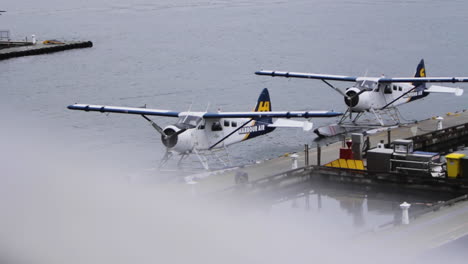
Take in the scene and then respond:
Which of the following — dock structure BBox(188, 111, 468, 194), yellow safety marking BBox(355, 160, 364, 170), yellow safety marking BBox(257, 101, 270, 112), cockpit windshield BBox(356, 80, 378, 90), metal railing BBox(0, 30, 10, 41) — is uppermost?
metal railing BBox(0, 30, 10, 41)

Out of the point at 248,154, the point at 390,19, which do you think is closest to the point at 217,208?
the point at 248,154

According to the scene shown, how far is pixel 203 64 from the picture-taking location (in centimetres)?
10731

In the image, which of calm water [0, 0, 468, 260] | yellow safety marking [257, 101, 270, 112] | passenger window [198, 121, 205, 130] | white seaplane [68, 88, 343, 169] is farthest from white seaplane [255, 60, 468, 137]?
passenger window [198, 121, 205, 130]

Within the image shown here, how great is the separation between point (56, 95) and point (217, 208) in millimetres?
56697

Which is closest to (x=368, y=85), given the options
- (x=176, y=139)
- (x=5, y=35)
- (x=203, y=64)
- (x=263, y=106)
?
(x=263, y=106)

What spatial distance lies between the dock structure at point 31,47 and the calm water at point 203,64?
1409 mm

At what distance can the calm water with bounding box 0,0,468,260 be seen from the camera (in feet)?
206

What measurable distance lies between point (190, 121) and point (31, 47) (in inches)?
3168

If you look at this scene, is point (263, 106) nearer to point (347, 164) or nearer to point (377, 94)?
point (347, 164)

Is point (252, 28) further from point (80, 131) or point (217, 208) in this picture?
point (217, 208)

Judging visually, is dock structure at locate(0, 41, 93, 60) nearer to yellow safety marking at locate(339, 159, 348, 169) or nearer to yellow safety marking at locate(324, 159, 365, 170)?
yellow safety marking at locate(324, 159, 365, 170)

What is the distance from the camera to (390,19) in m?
160

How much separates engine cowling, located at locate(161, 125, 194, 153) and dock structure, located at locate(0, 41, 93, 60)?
74.6 m

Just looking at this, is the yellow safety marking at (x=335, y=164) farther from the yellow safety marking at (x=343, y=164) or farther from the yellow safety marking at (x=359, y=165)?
the yellow safety marking at (x=359, y=165)
